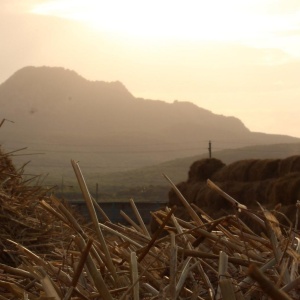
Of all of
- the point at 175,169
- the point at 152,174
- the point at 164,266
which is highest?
the point at 164,266

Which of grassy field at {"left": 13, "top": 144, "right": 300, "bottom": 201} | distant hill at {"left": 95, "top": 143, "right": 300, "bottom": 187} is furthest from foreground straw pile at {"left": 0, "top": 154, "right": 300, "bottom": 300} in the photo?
distant hill at {"left": 95, "top": 143, "right": 300, "bottom": 187}

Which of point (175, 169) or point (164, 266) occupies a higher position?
point (164, 266)

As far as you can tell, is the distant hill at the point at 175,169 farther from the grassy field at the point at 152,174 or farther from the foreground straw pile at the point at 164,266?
the foreground straw pile at the point at 164,266

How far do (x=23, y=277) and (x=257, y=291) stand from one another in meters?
0.81

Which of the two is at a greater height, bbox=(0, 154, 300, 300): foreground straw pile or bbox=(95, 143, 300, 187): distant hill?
bbox=(0, 154, 300, 300): foreground straw pile

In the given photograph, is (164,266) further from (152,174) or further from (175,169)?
(175,169)

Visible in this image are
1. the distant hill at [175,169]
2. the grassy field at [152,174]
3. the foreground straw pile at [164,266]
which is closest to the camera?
the foreground straw pile at [164,266]

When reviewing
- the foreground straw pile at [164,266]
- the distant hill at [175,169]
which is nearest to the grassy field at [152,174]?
the distant hill at [175,169]

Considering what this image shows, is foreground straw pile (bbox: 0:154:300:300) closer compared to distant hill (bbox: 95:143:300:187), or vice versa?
foreground straw pile (bbox: 0:154:300:300)

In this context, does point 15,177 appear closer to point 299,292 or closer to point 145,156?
point 299,292

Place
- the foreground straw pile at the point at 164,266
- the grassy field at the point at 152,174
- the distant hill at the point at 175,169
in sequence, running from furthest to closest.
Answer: the distant hill at the point at 175,169, the grassy field at the point at 152,174, the foreground straw pile at the point at 164,266

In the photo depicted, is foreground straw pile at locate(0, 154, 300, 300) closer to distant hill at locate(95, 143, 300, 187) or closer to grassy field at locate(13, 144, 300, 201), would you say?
grassy field at locate(13, 144, 300, 201)

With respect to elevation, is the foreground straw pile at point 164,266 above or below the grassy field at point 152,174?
above

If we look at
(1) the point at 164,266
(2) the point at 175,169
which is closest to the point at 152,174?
(2) the point at 175,169
